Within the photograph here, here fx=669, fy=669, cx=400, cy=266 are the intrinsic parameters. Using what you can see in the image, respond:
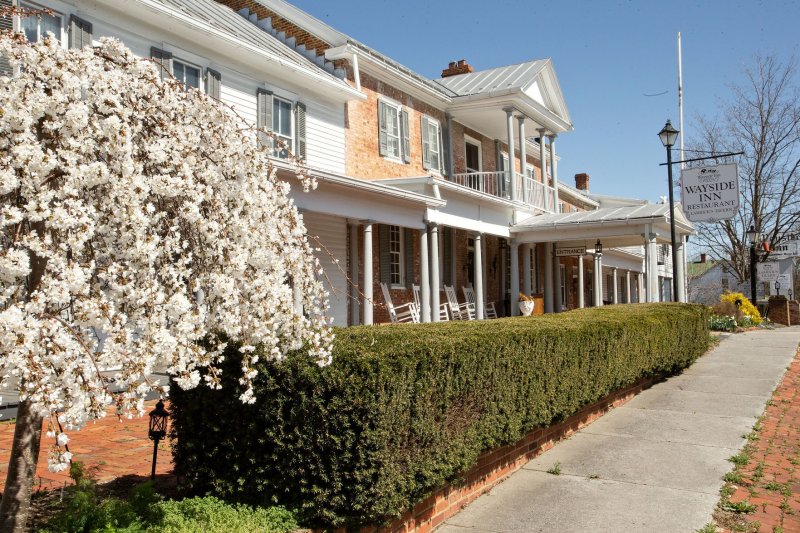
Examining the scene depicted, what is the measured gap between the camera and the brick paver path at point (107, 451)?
210 inches

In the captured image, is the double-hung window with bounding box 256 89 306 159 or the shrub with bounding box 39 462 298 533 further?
the double-hung window with bounding box 256 89 306 159

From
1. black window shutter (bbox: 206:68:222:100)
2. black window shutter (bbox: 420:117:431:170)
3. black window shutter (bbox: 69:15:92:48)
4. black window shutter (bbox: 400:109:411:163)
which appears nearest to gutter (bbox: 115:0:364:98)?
black window shutter (bbox: 69:15:92:48)

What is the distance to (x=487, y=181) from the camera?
21.1 meters

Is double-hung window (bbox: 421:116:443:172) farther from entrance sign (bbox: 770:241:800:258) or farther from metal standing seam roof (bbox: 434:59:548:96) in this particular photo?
entrance sign (bbox: 770:241:800:258)

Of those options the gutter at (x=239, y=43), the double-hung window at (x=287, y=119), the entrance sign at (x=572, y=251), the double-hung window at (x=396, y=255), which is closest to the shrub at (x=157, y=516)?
the gutter at (x=239, y=43)

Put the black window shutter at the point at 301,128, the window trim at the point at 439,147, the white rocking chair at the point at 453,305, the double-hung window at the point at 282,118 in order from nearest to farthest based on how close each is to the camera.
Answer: the double-hung window at the point at 282,118 < the black window shutter at the point at 301,128 < the white rocking chair at the point at 453,305 < the window trim at the point at 439,147

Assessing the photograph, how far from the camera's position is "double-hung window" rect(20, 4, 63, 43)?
8.73 metres

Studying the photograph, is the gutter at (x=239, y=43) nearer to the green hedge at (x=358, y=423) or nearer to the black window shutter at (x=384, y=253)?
the black window shutter at (x=384, y=253)

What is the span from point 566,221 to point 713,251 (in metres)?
22.5

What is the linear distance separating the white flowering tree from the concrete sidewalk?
2.47 meters

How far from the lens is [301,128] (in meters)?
13.8

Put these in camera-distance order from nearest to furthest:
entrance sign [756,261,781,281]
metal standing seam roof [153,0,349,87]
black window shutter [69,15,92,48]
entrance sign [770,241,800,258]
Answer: black window shutter [69,15,92,48]
metal standing seam roof [153,0,349,87]
entrance sign [756,261,781,281]
entrance sign [770,241,800,258]

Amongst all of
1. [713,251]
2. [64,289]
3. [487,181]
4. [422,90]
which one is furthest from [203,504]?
[713,251]

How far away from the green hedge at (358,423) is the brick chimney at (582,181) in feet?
114
